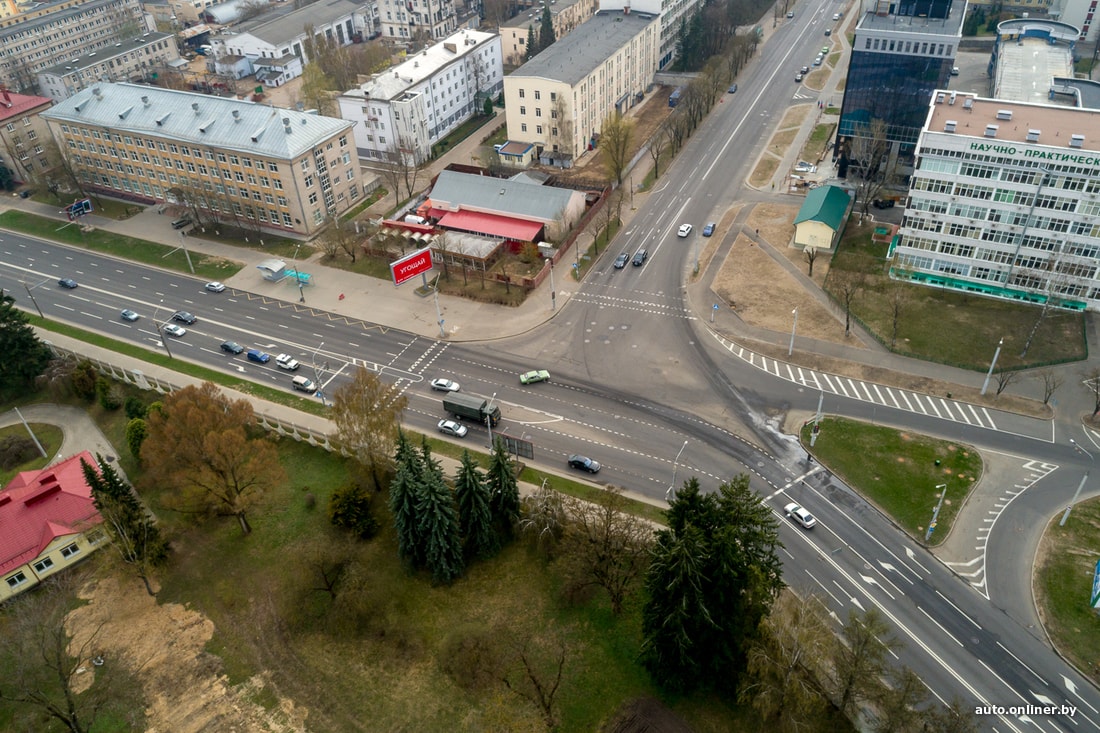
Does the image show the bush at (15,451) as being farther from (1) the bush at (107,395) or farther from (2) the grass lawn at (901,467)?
(2) the grass lawn at (901,467)

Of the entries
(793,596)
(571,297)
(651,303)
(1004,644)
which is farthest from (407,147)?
(1004,644)

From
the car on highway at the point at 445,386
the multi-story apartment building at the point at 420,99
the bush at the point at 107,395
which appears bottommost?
the car on highway at the point at 445,386

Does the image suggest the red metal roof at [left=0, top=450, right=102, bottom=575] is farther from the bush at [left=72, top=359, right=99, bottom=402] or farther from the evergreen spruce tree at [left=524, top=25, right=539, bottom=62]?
the evergreen spruce tree at [left=524, top=25, right=539, bottom=62]

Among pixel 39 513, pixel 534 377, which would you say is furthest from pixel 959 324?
pixel 39 513

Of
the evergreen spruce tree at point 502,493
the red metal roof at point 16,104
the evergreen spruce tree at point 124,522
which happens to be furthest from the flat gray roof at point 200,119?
the evergreen spruce tree at point 502,493

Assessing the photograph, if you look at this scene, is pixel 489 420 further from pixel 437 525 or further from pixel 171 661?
pixel 171 661

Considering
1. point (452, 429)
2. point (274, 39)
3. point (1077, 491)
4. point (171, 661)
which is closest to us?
point (171, 661)

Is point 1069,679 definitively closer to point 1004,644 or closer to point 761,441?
point 1004,644
